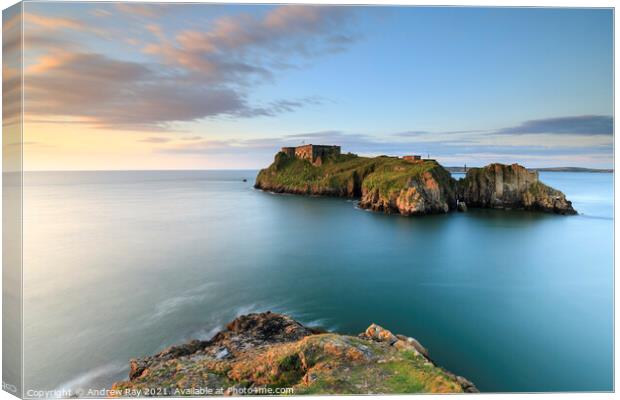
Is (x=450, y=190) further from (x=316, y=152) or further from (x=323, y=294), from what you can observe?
(x=316, y=152)

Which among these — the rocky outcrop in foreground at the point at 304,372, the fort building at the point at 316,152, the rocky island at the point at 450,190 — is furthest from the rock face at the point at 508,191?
the rocky outcrop in foreground at the point at 304,372

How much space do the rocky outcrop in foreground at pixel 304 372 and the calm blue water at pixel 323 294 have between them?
1016 mm

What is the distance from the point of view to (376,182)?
27484 mm

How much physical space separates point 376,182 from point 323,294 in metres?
20.7

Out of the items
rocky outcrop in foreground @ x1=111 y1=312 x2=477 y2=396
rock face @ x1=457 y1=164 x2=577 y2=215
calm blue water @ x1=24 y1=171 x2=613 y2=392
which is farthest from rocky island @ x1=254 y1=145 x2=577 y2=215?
rocky outcrop in foreground @ x1=111 y1=312 x2=477 y2=396

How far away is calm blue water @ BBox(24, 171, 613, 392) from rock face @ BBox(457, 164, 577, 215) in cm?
988

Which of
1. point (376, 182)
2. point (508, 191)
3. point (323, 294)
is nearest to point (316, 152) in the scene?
point (376, 182)

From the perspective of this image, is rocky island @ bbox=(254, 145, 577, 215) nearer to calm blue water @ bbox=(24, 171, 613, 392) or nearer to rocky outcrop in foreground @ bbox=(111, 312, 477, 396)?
calm blue water @ bbox=(24, 171, 613, 392)

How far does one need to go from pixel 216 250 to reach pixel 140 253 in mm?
2221

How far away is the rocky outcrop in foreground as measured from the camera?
4227 mm

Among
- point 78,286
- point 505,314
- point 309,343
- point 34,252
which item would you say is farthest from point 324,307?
point 34,252

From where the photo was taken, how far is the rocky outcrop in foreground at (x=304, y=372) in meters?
4.23

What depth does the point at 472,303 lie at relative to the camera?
282 inches

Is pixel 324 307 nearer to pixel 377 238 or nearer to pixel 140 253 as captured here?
pixel 140 253
